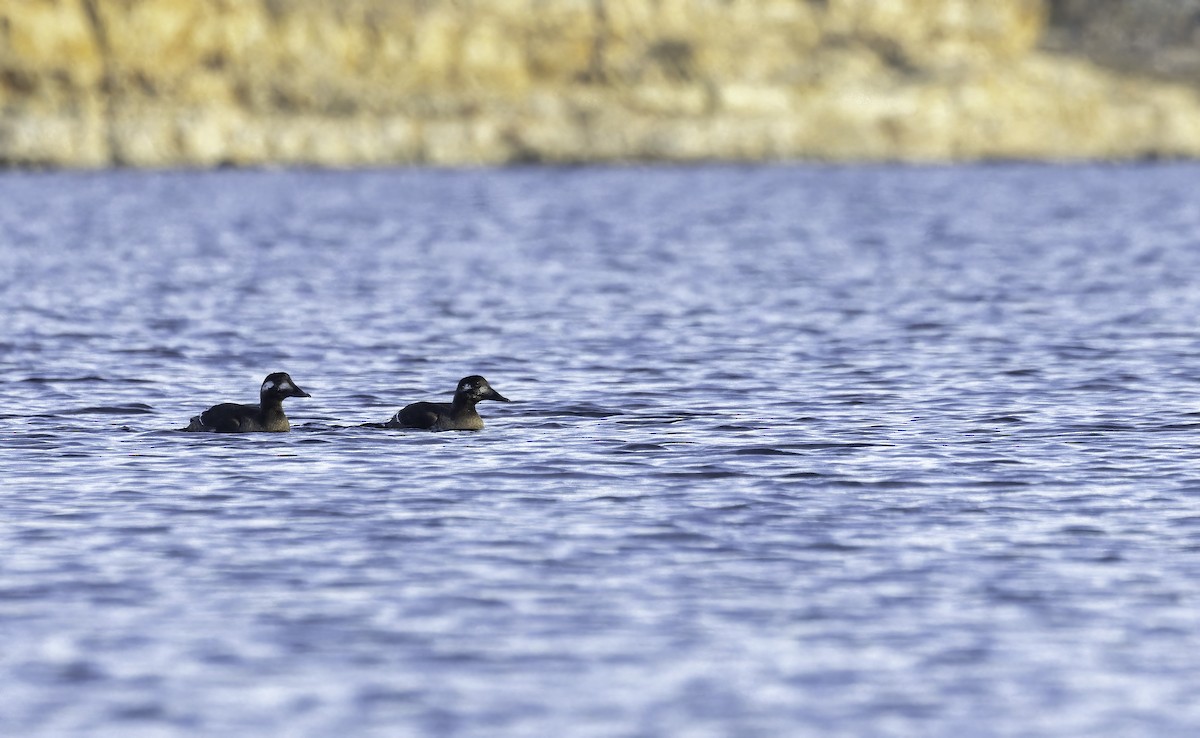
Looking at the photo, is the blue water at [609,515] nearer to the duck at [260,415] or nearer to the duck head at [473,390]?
the duck at [260,415]

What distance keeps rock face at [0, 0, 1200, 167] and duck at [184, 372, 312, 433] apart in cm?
10159

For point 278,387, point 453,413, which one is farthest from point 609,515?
point 278,387

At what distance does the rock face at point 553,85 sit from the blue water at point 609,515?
270ft

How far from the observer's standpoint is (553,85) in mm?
137875

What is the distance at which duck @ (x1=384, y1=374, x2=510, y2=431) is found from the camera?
22047 mm

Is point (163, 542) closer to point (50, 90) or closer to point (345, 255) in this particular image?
point (345, 255)

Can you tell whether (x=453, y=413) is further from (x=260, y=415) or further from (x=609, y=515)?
(x=609, y=515)

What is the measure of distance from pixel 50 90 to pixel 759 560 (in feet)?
363

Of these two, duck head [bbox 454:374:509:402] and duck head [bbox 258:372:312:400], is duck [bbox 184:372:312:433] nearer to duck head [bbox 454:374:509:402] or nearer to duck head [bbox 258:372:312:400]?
duck head [bbox 258:372:312:400]

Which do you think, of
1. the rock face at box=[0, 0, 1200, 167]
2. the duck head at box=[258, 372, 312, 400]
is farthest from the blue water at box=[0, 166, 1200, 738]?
the rock face at box=[0, 0, 1200, 167]

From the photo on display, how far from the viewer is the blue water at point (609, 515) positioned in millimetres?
11906

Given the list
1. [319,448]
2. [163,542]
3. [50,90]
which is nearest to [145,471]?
[319,448]

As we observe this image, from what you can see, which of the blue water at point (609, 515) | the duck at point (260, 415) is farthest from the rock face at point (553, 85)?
the duck at point (260, 415)

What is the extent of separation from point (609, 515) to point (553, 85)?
122m
